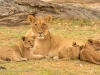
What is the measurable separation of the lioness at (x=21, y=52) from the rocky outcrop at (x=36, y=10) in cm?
564

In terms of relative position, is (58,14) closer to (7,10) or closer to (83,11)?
(83,11)

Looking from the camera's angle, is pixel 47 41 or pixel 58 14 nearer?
pixel 47 41

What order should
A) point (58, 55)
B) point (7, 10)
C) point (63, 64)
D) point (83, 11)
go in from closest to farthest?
1. point (63, 64)
2. point (58, 55)
3. point (7, 10)
4. point (83, 11)

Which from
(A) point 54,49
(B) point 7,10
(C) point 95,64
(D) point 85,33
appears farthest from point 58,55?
(B) point 7,10

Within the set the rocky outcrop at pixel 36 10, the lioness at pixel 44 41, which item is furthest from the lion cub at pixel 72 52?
the rocky outcrop at pixel 36 10

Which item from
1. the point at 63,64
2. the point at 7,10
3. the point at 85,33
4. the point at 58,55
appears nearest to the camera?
the point at 63,64

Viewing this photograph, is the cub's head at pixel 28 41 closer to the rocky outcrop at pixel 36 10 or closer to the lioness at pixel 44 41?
the lioness at pixel 44 41

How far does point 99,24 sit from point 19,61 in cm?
671

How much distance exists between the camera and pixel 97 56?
7.80 m

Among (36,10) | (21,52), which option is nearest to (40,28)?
(21,52)

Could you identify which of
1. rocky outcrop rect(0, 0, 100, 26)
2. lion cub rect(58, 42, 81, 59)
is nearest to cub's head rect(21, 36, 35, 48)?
lion cub rect(58, 42, 81, 59)

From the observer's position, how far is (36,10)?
14.5 meters

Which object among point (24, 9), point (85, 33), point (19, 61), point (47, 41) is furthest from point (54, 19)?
point (19, 61)

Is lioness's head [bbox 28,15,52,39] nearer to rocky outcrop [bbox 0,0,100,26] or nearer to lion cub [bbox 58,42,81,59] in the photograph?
lion cub [bbox 58,42,81,59]
